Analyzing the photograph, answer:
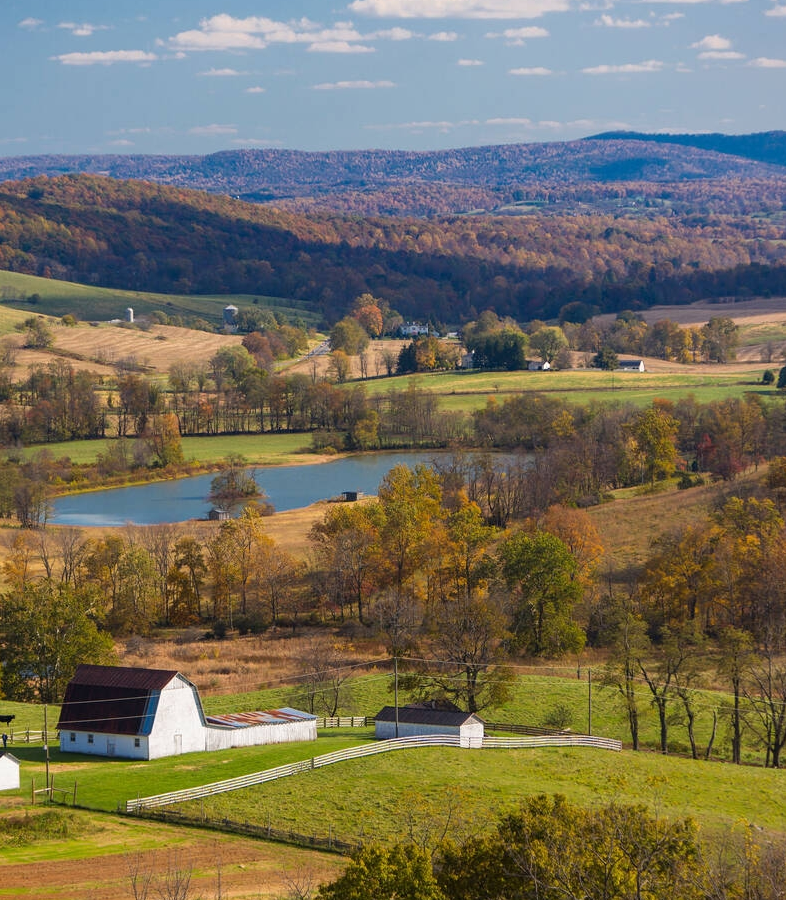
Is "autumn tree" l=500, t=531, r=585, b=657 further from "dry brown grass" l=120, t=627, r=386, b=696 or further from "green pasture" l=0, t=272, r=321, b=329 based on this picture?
"green pasture" l=0, t=272, r=321, b=329

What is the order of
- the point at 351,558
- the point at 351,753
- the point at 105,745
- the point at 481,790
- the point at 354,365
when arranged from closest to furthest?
the point at 481,790 → the point at 351,753 → the point at 105,745 → the point at 351,558 → the point at 354,365

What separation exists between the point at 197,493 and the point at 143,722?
4953 centimetres

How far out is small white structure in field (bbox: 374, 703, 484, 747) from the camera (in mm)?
32750

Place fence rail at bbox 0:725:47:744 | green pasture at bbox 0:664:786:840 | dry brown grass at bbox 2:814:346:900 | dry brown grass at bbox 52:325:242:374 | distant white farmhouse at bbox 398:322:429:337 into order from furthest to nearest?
distant white farmhouse at bbox 398:322:429:337 → dry brown grass at bbox 52:325:242:374 → fence rail at bbox 0:725:47:744 → green pasture at bbox 0:664:786:840 → dry brown grass at bbox 2:814:346:900

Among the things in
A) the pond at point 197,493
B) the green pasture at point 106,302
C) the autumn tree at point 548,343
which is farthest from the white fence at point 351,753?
the green pasture at point 106,302

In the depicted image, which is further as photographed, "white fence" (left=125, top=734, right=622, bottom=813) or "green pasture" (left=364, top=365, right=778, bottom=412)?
"green pasture" (left=364, top=365, right=778, bottom=412)

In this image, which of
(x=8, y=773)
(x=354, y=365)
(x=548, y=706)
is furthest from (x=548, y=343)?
(x=8, y=773)

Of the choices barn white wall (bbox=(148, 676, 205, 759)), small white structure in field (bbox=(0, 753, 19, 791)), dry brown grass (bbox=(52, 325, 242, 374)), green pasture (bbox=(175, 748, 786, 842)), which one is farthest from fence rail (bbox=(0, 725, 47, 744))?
dry brown grass (bbox=(52, 325, 242, 374))

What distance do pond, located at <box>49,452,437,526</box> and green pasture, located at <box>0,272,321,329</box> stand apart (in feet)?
225

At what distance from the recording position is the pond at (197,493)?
73.6 meters

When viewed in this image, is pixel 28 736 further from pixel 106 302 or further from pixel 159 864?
pixel 106 302

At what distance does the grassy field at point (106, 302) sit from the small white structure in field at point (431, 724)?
127m

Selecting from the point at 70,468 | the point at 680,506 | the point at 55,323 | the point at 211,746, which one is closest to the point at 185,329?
the point at 55,323

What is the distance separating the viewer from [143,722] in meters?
32.0
